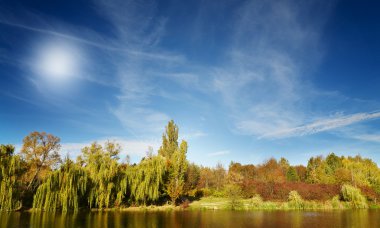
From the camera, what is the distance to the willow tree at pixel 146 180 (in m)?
43.4

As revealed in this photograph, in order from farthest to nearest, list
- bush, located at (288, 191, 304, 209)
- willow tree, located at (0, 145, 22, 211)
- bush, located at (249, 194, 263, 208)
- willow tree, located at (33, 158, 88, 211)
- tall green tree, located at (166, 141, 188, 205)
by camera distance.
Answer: bush, located at (249, 194, 263, 208), bush, located at (288, 191, 304, 209), tall green tree, located at (166, 141, 188, 205), willow tree, located at (33, 158, 88, 211), willow tree, located at (0, 145, 22, 211)

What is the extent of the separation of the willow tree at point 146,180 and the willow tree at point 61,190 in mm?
8077

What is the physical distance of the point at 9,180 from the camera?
1410 inches

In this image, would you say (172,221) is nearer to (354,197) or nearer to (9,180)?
(9,180)

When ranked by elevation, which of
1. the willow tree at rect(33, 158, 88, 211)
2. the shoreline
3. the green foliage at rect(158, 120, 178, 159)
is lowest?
the shoreline

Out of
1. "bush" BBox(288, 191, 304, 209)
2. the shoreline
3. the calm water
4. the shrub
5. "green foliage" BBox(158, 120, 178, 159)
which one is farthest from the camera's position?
"green foliage" BBox(158, 120, 178, 159)

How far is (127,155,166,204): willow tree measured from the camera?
A: 43375 mm

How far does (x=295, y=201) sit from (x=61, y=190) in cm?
3840

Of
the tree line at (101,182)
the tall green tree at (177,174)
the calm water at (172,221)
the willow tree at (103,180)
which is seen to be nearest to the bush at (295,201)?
the tree line at (101,182)

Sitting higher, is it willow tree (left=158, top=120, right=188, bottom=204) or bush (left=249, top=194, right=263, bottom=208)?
willow tree (left=158, top=120, right=188, bottom=204)

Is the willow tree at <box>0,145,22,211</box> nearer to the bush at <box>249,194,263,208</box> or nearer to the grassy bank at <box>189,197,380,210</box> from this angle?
the grassy bank at <box>189,197,380,210</box>

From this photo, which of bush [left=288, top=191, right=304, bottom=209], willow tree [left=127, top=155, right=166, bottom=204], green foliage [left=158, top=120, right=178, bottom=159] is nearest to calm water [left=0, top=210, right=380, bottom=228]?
willow tree [left=127, top=155, right=166, bottom=204]

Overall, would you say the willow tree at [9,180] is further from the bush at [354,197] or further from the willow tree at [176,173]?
Answer: the bush at [354,197]

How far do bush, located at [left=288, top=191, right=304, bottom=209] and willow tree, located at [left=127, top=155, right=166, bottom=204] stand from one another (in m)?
23.3
